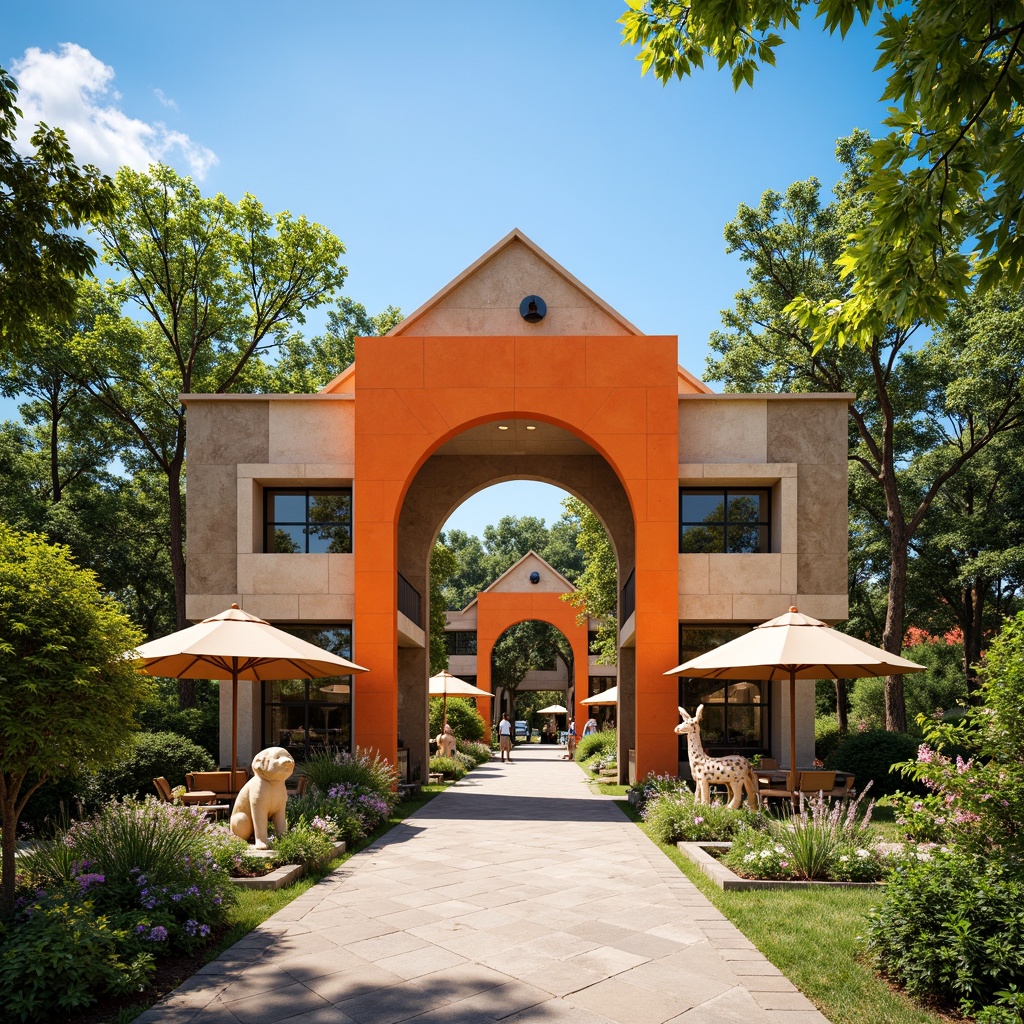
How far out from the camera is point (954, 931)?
19.2 feet

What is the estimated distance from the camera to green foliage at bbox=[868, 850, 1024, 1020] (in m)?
5.57

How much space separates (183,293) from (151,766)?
16.3m

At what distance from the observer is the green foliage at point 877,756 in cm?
1611

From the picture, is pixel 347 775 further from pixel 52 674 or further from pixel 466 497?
pixel 466 497

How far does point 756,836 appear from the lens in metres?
9.97

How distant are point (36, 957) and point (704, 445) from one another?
14938mm

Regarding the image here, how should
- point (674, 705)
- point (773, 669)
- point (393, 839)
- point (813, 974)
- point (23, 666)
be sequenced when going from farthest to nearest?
point (674, 705) → point (773, 669) → point (393, 839) → point (23, 666) → point (813, 974)

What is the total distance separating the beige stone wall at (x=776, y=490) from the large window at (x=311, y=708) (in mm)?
6844

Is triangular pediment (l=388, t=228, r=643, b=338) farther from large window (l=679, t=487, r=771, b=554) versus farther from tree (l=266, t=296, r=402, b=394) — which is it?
tree (l=266, t=296, r=402, b=394)

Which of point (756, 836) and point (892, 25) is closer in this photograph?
point (892, 25)

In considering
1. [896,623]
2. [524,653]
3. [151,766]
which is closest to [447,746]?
[896,623]

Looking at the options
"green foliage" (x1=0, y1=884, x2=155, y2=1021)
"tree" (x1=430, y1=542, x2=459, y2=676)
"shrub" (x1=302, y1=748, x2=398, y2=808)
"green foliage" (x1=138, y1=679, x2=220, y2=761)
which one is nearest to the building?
"green foliage" (x1=138, y1=679, x2=220, y2=761)

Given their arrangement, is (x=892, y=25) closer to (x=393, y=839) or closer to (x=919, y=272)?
(x=919, y=272)

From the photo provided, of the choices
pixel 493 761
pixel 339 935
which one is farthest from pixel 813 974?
pixel 493 761
